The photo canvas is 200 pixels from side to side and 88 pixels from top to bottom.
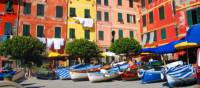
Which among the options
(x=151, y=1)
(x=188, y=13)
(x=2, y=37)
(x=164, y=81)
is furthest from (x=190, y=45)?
(x=2, y=37)

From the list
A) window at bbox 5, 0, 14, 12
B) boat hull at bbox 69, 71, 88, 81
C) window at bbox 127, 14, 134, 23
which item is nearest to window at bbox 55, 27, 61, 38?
window at bbox 5, 0, 14, 12

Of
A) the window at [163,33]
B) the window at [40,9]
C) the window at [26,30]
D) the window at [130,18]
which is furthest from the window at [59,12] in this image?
the window at [163,33]

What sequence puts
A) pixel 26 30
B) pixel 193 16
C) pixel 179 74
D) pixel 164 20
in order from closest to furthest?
pixel 179 74, pixel 193 16, pixel 164 20, pixel 26 30

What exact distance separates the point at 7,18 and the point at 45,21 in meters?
5.11

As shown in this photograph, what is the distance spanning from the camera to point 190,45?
51.8 ft

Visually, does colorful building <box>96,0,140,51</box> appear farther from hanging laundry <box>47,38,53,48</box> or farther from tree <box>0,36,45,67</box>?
tree <box>0,36,45,67</box>

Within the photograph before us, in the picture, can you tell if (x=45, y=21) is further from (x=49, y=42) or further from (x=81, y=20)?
(x=81, y=20)

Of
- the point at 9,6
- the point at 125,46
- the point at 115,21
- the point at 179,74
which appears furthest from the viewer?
the point at 115,21

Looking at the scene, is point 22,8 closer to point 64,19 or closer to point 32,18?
point 32,18

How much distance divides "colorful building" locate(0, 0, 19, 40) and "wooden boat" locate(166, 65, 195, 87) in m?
25.7

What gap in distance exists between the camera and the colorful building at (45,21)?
36.9 metres

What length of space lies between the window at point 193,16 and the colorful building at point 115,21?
17.9 meters

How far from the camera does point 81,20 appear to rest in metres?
39.9

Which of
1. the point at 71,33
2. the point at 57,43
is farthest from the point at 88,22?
the point at 57,43
